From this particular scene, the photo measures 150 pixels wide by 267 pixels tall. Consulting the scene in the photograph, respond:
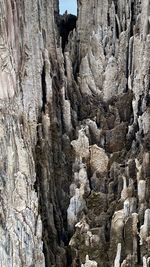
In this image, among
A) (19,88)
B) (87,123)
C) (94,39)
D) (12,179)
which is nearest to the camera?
(12,179)

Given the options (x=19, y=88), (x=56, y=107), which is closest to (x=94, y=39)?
(x=56, y=107)

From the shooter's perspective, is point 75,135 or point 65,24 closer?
point 75,135

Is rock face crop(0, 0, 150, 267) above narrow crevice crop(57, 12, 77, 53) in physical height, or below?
below

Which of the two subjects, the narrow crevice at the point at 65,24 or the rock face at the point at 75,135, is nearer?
the rock face at the point at 75,135

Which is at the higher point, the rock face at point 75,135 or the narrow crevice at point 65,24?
the narrow crevice at point 65,24

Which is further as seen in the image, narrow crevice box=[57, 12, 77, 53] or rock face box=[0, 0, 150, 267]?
narrow crevice box=[57, 12, 77, 53]

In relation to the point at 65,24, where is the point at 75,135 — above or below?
below

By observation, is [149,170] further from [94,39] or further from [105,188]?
[94,39]

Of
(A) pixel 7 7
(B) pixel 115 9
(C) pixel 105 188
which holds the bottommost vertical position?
(C) pixel 105 188
